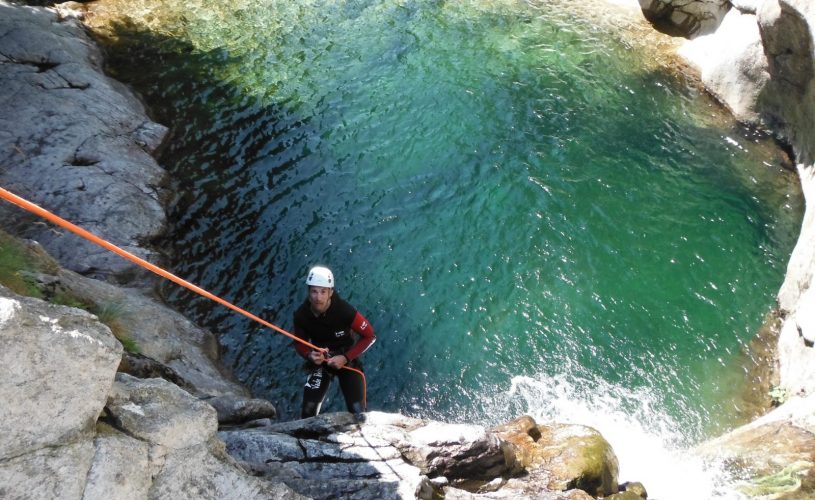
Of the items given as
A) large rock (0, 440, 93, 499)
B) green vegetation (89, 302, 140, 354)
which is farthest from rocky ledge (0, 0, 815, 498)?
green vegetation (89, 302, 140, 354)

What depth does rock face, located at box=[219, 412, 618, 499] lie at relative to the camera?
6680mm

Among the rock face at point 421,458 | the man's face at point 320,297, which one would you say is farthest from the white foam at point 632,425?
the man's face at point 320,297

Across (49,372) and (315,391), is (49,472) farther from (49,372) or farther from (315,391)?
(315,391)

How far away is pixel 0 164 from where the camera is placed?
500 inches

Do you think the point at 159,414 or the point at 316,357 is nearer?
the point at 159,414

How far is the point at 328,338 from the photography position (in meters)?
8.88

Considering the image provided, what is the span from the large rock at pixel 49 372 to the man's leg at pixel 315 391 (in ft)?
16.0

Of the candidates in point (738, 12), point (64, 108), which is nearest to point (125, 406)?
point (64, 108)

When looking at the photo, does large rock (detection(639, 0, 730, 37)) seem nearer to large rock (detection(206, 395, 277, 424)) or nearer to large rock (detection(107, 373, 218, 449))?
large rock (detection(206, 395, 277, 424))

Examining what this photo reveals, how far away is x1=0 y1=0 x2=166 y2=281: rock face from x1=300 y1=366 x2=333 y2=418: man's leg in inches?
175

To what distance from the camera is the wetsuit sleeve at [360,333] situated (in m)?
8.70

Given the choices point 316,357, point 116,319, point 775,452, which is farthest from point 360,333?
point 775,452

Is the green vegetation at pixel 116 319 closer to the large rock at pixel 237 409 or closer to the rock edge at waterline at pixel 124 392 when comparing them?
the rock edge at waterline at pixel 124 392

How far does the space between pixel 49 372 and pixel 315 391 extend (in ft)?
17.4
